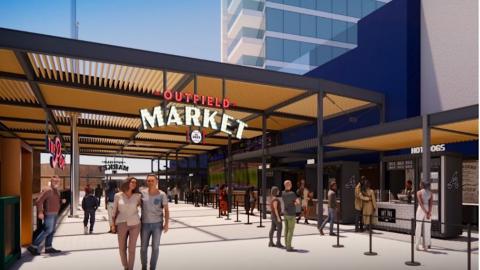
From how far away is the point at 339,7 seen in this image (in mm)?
66312

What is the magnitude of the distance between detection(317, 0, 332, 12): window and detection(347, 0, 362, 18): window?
321 centimetres

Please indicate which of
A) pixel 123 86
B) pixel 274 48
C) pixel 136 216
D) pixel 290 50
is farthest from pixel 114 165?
pixel 136 216

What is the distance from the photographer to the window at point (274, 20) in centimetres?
6325

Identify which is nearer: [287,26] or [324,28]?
[287,26]

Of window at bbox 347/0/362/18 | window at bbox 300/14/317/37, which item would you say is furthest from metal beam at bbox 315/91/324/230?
window at bbox 347/0/362/18

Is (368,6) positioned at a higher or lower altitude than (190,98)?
higher

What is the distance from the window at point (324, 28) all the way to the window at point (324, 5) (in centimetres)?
145

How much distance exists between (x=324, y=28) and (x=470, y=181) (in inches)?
2054

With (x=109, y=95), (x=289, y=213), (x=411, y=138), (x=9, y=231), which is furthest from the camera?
(x=109, y=95)

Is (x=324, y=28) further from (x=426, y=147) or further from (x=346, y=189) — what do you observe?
(x=426, y=147)

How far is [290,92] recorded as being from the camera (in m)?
17.9

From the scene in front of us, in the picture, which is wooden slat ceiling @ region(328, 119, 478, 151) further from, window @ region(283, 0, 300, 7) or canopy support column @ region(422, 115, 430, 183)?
window @ region(283, 0, 300, 7)

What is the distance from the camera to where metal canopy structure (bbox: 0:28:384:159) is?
42.2ft

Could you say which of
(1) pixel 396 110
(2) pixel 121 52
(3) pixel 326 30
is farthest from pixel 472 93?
(3) pixel 326 30
